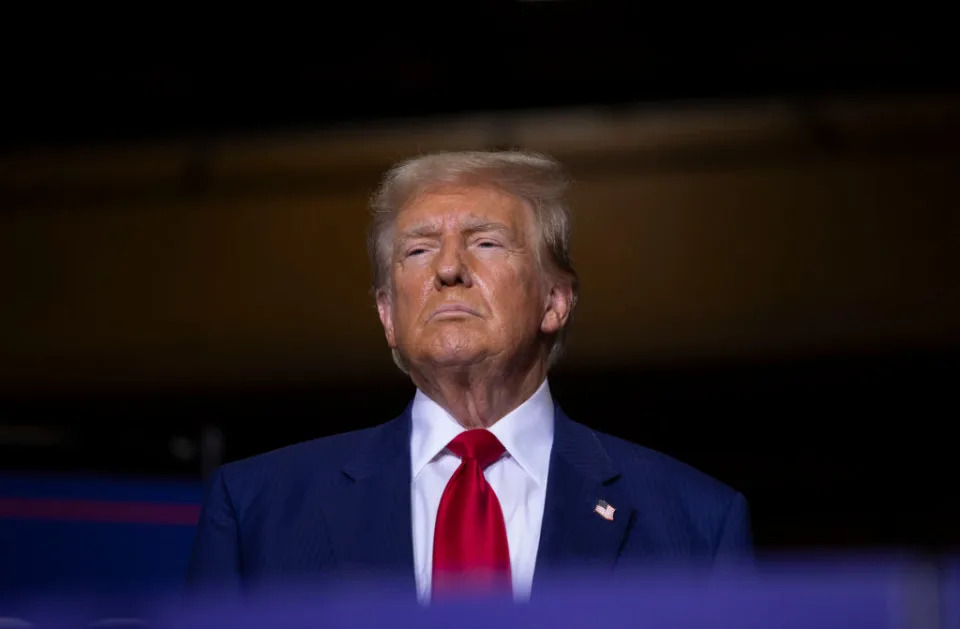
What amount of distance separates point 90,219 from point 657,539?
249 cm

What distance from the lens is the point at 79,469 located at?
279 cm

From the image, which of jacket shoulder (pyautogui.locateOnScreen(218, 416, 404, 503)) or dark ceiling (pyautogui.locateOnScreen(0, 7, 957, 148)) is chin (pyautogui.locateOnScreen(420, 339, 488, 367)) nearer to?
jacket shoulder (pyautogui.locateOnScreen(218, 416, 404, 503))

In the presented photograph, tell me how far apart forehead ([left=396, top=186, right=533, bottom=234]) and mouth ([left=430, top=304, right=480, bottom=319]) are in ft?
0.29

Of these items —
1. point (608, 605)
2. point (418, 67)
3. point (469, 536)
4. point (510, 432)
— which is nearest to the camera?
point (608, 605)

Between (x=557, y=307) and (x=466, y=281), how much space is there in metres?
0.14

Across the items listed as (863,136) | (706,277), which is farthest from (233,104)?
(863,136)

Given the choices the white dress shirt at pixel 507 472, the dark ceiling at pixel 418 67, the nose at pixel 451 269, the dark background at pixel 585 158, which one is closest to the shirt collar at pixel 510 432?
the white dress shirt at pixel 507 472

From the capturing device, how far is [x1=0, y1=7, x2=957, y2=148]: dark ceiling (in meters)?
3.30

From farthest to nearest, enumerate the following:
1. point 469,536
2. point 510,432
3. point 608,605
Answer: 1. point 510,432
2. point 469,536
3. point 608,605

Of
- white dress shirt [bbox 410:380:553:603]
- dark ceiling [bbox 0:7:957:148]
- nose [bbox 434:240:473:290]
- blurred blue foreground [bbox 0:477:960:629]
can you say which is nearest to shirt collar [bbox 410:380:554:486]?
white dress shirt [bbox 410:380:553:603]

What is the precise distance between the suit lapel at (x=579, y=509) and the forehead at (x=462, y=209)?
22 centimetres

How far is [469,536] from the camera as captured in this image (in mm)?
1251

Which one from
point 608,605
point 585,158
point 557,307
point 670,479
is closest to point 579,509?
point 670,479

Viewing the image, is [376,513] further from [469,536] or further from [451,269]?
[451,269]
